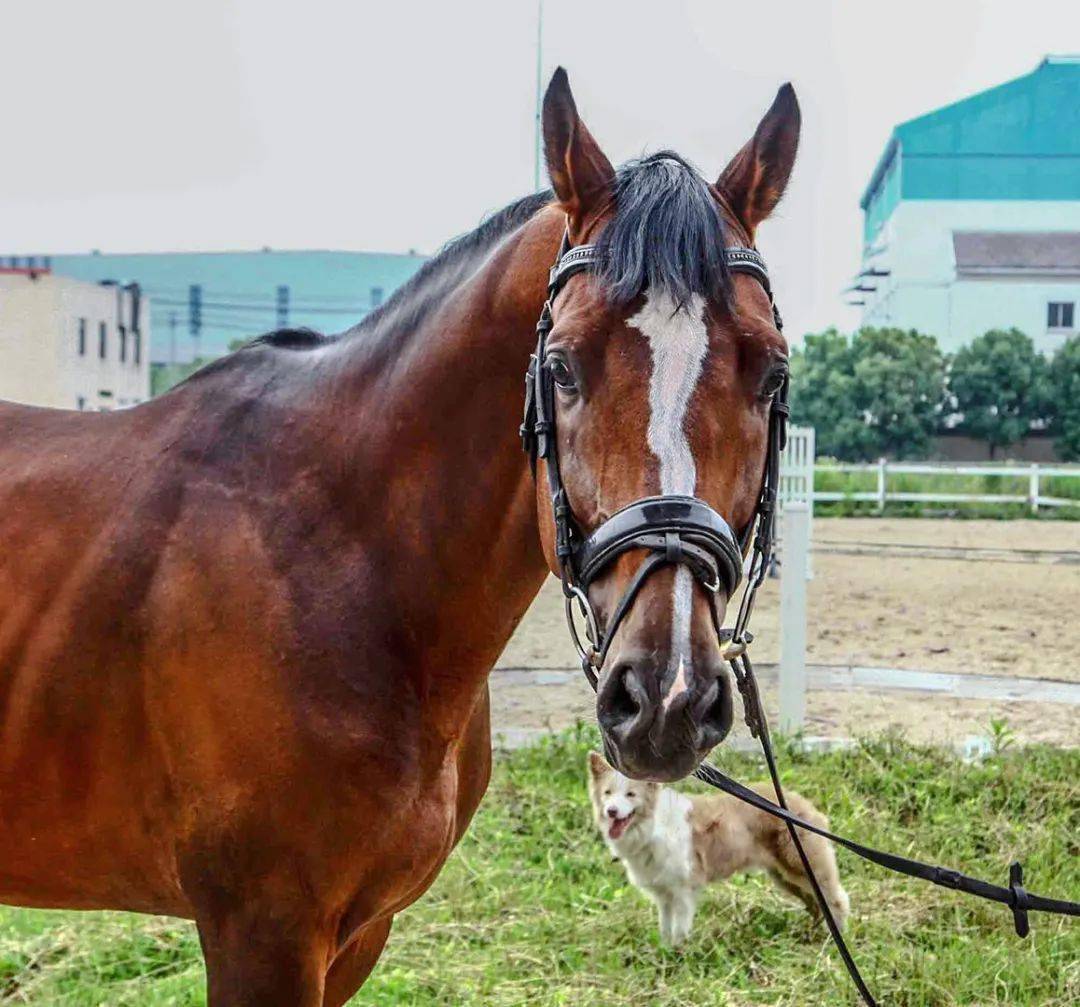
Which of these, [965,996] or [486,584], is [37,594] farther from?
[965,996]

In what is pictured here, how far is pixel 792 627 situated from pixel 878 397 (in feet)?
68.7

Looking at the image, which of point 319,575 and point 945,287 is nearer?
point 319,575

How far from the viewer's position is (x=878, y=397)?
26219 mm

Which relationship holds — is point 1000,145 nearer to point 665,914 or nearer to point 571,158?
point 665,914

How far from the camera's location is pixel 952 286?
27766mm

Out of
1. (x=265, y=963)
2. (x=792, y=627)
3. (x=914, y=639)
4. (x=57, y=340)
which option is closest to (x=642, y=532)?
(x=265, y=963)

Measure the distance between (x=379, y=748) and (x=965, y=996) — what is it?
8.42 feet

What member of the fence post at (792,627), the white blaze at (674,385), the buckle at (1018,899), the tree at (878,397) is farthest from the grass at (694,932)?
the tree at (878,397)

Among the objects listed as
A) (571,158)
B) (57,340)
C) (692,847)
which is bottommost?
(692,847)

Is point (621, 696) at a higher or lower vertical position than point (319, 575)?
lower

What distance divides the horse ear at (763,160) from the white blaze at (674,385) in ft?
1.13

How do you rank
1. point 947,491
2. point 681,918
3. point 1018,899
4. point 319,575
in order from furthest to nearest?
1. point 947,491
2. point 681,918
3. point 1018,899
4. point 319,575

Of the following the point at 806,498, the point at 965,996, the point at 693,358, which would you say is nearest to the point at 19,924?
the point at 965,996

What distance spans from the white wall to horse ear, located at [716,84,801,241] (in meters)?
23.8
